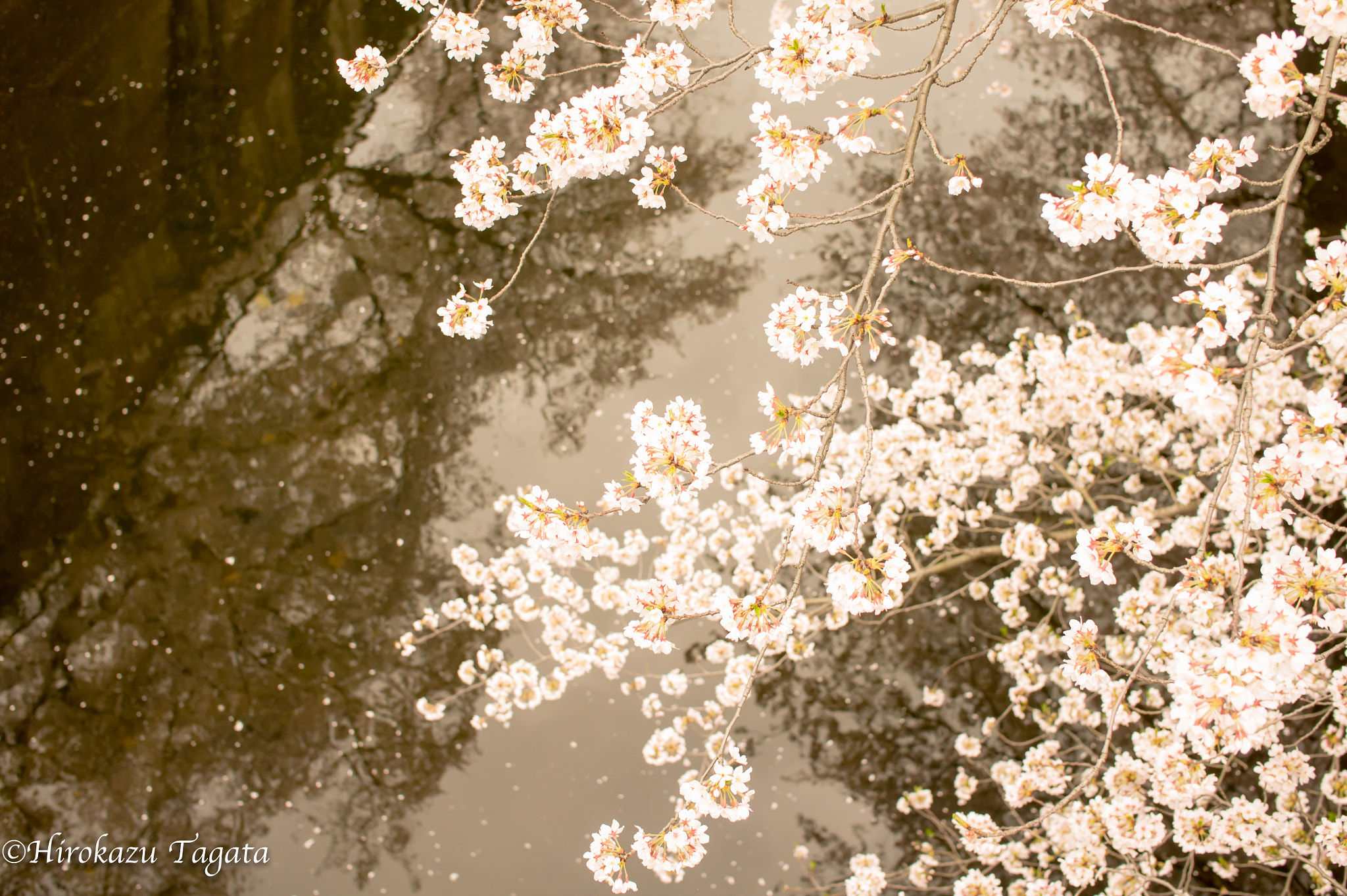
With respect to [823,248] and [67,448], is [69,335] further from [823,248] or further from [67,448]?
[823,248]

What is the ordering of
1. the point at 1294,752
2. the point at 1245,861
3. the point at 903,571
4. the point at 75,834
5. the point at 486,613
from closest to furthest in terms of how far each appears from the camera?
the point at 903,571 < the point at 1294,752 < the point at 1245,861 < the point at 486,613 < the point at 75,834

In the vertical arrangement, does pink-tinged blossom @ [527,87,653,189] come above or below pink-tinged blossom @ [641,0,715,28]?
below

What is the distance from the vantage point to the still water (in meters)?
3.04

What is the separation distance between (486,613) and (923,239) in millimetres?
2473

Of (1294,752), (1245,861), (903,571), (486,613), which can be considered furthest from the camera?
(486,613)

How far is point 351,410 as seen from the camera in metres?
3.16

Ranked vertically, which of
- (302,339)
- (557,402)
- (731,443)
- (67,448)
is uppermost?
(302,339)

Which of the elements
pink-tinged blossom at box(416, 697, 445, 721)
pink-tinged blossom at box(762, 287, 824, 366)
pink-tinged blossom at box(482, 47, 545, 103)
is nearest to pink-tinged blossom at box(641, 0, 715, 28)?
pink-tinged blossom at box(482, 47, 545, 103)

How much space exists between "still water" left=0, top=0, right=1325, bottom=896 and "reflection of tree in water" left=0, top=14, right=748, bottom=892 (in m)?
0.01

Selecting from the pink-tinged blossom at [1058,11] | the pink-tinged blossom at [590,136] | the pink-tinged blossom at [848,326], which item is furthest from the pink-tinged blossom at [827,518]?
the pink-tinged blossom at [1058,11]

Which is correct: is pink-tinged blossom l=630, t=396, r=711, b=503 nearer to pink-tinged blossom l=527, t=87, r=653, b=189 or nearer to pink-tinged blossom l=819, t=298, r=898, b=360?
pink-tinged blossom l=819, t=298, r=898, b=360

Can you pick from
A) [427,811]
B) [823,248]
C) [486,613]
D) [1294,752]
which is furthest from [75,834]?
[1294,752]

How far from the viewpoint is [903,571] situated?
1360 millimetres

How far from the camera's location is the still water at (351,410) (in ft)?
9.98
